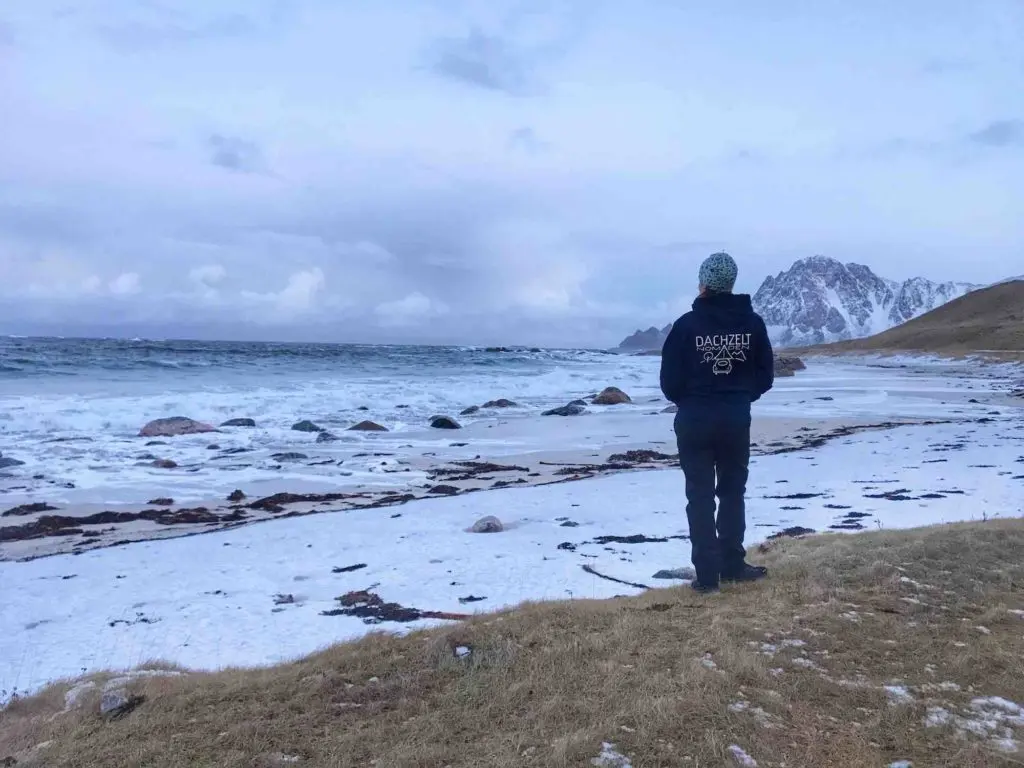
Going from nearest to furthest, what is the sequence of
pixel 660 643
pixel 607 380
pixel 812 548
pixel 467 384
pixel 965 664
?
pixel 965 664 < pixel 660 643 < pixel 812 548 < pixel 467 384 < pixel 607 380

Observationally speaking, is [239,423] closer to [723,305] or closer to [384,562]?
[384,562]

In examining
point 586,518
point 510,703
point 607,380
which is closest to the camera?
point 510,703

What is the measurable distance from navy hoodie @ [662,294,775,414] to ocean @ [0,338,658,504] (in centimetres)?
1109

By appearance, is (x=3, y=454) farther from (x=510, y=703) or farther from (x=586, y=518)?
(x=510, y=703)

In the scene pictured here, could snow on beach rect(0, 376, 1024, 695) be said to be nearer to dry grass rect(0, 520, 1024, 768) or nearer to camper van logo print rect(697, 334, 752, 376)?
dry grass rect(0, 520, 1024, 768)

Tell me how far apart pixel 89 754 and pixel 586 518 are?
24.9ft

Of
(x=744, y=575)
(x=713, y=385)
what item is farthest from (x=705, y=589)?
(x=713, y=385)

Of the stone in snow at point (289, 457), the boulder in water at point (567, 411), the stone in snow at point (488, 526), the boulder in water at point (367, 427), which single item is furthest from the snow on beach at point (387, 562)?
the boulder in water at point (567, 411)

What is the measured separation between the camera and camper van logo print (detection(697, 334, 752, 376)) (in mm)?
5809

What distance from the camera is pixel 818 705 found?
3.80m

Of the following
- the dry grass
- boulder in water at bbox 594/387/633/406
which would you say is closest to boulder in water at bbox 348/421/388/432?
boulder in water at bbox 594/387/633/406

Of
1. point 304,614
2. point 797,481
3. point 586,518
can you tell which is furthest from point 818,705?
point 797,481

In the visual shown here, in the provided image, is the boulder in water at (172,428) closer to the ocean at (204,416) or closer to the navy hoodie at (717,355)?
the ocean at (204,416)

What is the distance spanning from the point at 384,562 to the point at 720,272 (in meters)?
5.19
